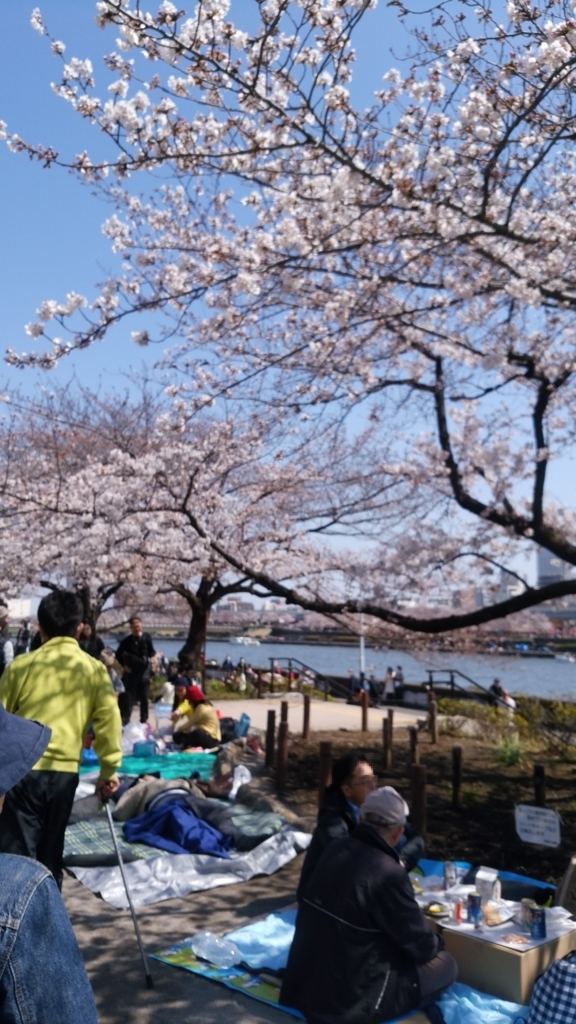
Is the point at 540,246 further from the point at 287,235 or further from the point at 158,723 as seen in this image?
the point at 158,723

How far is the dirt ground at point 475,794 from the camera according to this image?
654 cm

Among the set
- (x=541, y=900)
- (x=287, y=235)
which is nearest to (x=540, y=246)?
(x=287, y=235)

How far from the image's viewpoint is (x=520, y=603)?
24.1 feet

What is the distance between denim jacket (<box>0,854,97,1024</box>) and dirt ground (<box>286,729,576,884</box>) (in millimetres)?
5653

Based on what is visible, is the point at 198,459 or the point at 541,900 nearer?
the point at 541,900

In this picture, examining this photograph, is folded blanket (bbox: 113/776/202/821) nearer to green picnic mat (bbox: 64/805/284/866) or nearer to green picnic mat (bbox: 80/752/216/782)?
green picnic mat (bbox: 64/805/284/866)

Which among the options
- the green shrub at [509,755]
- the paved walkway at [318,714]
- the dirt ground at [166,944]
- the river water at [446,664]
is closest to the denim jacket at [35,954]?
the dirt ground at [166,944]

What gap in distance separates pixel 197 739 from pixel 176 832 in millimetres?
3678

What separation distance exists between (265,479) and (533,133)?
970 centimetres

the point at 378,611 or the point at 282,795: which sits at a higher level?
the point at 378,611

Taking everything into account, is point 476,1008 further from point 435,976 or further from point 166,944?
point 166,944

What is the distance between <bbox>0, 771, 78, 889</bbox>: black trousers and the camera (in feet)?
11.5

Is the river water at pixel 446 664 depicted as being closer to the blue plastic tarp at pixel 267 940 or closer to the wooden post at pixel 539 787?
the wooden post at pixel 539 787

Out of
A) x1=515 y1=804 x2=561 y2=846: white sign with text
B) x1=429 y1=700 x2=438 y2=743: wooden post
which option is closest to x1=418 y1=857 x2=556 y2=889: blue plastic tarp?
x1=515 y1=804 x2=561 y2=846: white sign with text
